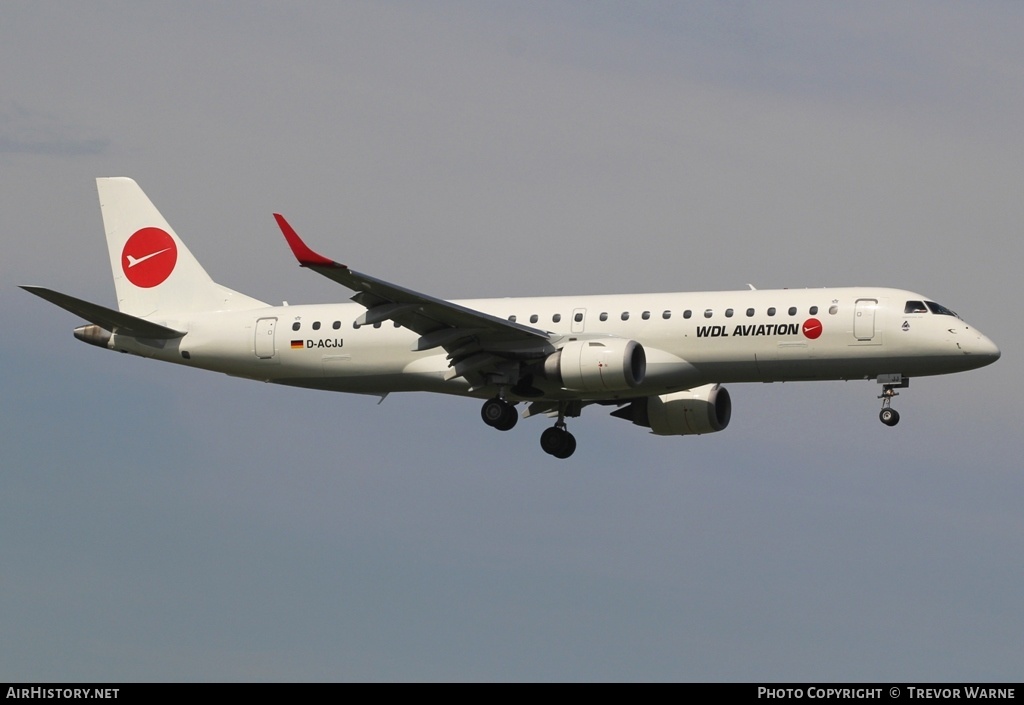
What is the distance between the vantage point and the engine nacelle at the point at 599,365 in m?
44.1

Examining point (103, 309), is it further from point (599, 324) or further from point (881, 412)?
point (881, 412)

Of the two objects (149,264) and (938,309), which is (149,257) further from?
(938,309)

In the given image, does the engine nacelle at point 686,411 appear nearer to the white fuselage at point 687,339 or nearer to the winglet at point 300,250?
the white fuselage at point 687,339

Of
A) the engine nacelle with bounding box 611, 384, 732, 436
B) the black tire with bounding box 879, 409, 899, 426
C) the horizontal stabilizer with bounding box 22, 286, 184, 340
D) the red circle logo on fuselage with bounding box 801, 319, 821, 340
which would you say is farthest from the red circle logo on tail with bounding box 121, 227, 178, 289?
the black tire with bounding box 879, 409, 899, 426

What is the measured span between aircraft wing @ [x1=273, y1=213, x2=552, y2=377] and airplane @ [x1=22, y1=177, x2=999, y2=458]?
49 mm

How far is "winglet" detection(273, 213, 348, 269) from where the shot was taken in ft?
133

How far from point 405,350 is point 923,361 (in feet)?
46.3

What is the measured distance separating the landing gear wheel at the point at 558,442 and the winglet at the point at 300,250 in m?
10.9

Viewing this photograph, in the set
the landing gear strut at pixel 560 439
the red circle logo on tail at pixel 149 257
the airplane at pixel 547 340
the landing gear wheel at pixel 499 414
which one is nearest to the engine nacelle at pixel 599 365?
the airplane at pixel 547 340

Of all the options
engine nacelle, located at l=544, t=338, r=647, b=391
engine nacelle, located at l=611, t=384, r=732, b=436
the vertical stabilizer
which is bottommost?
engine nacelle, located at l=544, t=338, r=647, b=391

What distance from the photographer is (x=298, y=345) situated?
160 ft

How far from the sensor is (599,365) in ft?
145

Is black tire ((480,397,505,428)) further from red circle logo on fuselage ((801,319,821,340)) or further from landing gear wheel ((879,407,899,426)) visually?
landing gear wheel ((879,407,899,426))
